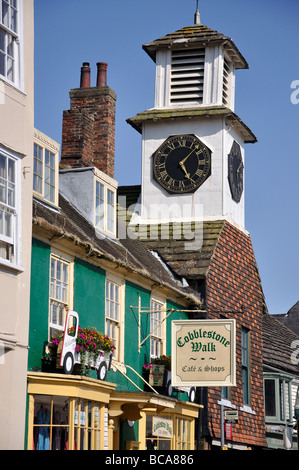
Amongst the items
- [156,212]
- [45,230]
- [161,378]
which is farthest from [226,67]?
[45,230]

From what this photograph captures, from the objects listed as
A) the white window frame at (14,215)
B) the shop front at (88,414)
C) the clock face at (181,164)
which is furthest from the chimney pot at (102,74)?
the white window frame at (14,215)

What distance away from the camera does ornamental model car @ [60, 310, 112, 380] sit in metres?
18.8

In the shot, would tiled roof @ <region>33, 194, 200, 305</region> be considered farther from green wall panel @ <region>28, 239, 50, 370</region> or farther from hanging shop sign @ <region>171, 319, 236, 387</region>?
hanging shop sign @ <region>171, 319, 236, 387</region>

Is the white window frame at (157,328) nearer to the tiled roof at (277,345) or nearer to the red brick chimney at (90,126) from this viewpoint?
the red brick chimney at (90,126)

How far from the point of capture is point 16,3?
17609mm

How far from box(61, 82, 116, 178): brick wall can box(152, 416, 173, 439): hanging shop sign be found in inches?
284

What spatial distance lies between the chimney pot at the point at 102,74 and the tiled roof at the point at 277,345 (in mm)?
10875

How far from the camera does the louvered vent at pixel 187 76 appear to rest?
3128cm

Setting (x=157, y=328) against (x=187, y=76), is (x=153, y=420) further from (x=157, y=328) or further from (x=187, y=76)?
(x=187, y=76)

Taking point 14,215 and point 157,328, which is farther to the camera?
point 157,328

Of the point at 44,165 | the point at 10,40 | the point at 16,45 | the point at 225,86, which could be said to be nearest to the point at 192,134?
the point at 225,86

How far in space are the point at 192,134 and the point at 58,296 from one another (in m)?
11.7

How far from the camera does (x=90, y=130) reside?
88.9 feet

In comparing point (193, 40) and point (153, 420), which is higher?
point (193, 40)
